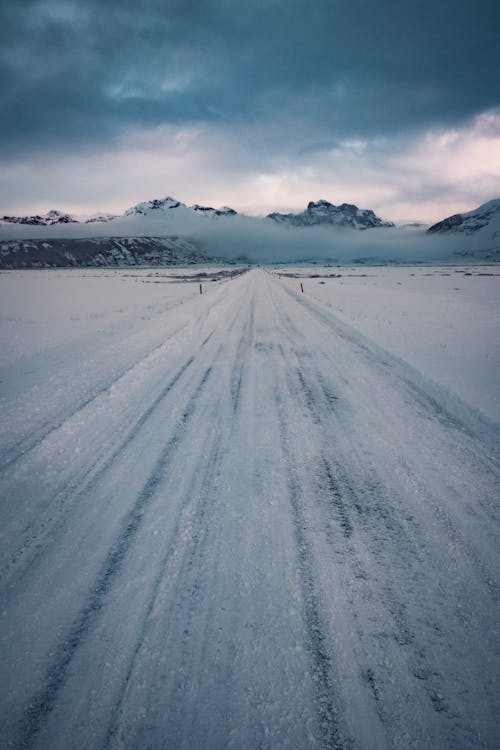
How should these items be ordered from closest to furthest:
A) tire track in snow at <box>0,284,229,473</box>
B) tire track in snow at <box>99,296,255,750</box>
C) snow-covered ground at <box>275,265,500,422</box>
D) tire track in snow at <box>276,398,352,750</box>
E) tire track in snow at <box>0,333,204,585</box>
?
tire track in snow at <box>276,398,352,750</box> < tire track in snow at <box>99,296,255,750</box> < tire track in snow at <box>0,333,204,585</box> < tire track in snow at <box>0,284,229,473</box> < snow-covered ground at <box>275,265,500,422</box>

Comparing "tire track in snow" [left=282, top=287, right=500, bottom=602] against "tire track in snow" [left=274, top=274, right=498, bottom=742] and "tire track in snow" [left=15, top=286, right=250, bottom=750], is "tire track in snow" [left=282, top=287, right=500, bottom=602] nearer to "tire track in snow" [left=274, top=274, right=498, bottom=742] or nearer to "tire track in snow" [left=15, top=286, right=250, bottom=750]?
"tire track in snow" [left=274, top=274, right=498, bottom=742]

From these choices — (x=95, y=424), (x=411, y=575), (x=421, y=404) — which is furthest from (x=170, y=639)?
(x=421, y=404)

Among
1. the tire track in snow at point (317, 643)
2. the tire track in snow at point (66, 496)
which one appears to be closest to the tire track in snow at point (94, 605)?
the tire track in snow at point (66, 496)

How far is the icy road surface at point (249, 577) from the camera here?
6.82 ft

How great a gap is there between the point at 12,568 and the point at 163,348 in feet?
24.3

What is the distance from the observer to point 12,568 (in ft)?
9.90

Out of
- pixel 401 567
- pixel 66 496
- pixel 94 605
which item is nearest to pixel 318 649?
pixel 401 567

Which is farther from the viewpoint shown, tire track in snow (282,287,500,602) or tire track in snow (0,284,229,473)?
tire track in snow (0,284,229,473)

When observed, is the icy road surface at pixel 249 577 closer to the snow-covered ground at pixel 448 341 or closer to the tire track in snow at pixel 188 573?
the tire track in snow at pixel 188 573

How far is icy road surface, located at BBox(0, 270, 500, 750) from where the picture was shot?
2080mm

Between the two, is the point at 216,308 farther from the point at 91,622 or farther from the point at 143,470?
the point at 91,622

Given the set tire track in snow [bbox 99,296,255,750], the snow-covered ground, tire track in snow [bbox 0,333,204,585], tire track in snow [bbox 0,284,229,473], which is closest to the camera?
tire track in snow [bbox 99,296,255,750]

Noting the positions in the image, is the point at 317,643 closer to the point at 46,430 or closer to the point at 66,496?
the point at 66,496

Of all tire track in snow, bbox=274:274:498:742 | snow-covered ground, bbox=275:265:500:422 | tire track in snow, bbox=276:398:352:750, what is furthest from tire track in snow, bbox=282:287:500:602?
tire track in snow, bbox=276:398:352:750
